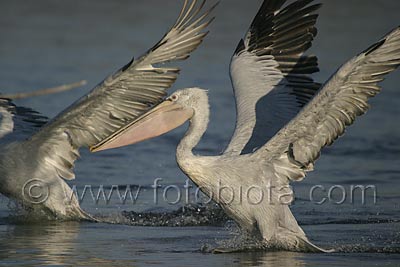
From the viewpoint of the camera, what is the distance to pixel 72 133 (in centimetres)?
973

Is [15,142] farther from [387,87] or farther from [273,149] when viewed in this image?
[387,87]

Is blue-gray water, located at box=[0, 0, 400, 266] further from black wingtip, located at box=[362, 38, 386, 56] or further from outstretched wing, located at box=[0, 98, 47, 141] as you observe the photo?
black wingtip, located at box=[362, 38, 386, 56]

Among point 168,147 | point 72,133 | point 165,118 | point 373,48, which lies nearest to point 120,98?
point 72,133

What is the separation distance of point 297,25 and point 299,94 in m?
0.68

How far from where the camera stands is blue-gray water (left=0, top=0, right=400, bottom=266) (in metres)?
7.75

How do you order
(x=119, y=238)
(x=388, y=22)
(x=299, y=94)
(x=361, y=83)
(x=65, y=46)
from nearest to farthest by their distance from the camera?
(x=361, y=83), (x=119, y=238), (x=299, y=94), (x=65, y=46), (x=388, y=22)

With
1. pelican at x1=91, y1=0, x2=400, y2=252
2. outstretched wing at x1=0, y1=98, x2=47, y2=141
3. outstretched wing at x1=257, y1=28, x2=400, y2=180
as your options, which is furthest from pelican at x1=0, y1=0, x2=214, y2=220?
outstretched wing at x1=257, y1=28, x2=400, y2=180

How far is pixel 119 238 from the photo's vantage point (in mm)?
8477

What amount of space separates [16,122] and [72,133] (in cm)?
112

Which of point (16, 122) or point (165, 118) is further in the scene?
point (16, 122)

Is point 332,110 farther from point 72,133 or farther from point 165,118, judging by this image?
point 72,133

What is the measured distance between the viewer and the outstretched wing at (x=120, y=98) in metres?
→ 9.23

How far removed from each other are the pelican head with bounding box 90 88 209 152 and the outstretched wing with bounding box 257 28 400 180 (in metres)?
0.69

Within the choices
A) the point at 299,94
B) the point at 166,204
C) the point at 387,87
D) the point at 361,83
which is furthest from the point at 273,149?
the point at 387,87
